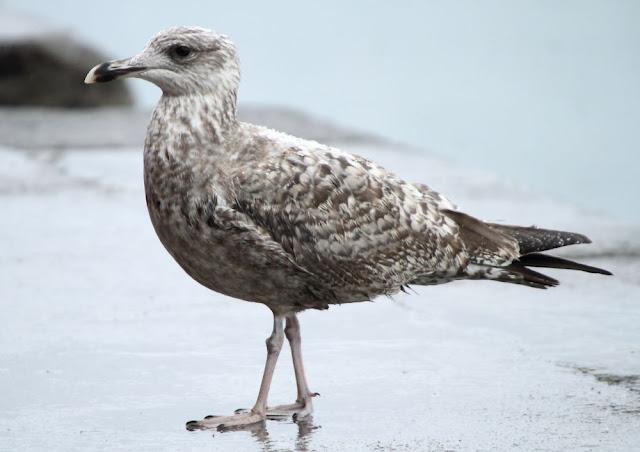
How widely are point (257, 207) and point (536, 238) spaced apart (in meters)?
1.44

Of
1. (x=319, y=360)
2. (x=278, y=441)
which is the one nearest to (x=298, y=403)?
(x=278, y=441)

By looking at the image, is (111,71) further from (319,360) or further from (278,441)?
(319,360)

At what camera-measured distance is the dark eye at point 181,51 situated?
5.52 metres

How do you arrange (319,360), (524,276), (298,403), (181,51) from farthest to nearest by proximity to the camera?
1. (319,360)
2. (524,276)
3. (298,403)
4. (181,51)

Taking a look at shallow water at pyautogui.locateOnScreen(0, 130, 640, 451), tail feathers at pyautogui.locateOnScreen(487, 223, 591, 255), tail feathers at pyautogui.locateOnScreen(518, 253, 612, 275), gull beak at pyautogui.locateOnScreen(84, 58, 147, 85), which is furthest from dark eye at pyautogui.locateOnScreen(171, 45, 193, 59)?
tail feathers at pyautogui.locateOnScreen(518, 253, 612, 275)

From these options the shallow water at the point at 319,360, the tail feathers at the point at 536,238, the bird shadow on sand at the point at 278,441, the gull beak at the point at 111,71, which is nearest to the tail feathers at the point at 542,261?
the tail feathers at the point at 536,238

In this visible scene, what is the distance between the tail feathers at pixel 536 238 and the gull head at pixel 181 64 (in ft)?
4.94

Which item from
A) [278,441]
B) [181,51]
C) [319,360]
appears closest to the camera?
[278,441]

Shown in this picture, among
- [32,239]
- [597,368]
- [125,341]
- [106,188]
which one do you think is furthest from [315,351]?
[106,188]

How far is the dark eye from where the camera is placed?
5.52 m

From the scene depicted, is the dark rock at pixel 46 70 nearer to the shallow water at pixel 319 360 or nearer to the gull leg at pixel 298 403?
the shallow water at pixel 319 360

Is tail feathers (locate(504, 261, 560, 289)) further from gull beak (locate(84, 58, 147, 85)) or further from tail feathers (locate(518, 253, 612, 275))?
gull beak (locate(84, 58, 147, 85))

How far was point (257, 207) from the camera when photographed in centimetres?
540

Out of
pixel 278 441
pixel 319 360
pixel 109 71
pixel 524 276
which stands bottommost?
pixel 278 441
